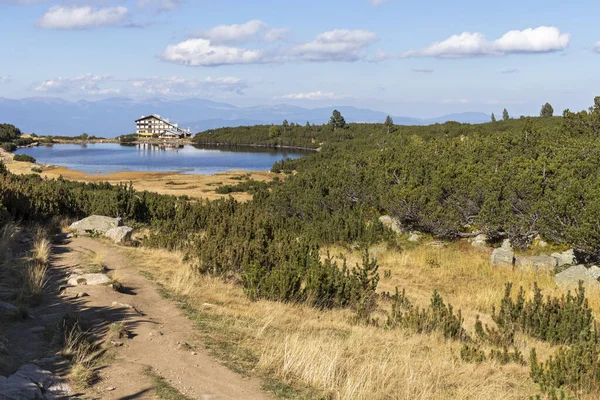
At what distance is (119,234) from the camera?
14602mm

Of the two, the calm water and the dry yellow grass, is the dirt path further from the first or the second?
the calm water

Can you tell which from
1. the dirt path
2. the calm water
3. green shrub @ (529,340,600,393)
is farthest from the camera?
the calm water

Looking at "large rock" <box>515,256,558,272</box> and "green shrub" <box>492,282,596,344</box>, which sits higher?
"green shrub" <box>492,282,596,344</box>

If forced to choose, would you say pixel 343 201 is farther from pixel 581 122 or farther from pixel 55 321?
pixel 55 321

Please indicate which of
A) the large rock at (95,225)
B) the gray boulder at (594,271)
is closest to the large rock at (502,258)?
the gray boulder at (594,271)

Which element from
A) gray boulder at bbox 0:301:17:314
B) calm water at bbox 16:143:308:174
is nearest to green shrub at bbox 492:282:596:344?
gray boulder at bbox 0:301:17:314

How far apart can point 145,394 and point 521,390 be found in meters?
4.33

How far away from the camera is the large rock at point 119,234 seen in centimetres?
1442

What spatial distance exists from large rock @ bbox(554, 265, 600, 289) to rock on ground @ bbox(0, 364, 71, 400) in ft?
37.1

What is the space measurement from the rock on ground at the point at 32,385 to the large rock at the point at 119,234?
30.8 ft

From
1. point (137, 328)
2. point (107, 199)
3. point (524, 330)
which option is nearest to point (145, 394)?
point (137, 328)

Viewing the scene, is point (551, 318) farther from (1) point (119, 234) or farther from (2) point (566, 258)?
(1) point (119, 234)

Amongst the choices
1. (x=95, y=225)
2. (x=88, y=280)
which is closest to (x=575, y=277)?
(x=88, y=280)

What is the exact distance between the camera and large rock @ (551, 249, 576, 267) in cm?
1389
